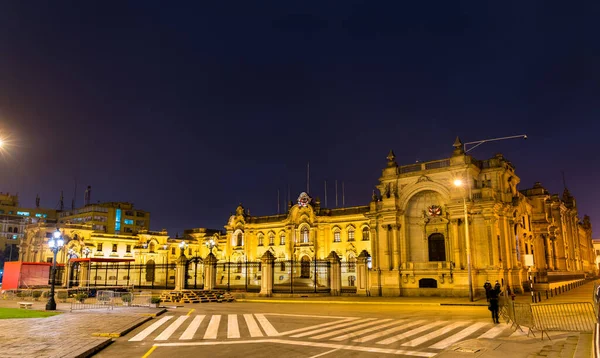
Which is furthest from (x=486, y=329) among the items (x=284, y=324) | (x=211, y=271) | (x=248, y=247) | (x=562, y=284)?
(x=248, y=247)

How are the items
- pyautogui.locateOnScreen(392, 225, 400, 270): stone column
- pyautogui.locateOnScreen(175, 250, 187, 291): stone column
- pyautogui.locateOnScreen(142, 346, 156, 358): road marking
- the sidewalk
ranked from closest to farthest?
1. the sidewalk
2. pyautogui.locateOnScreen(142, 346, 156, 358): road marking
3. pyautogui.locateOnScreen(392, 225, 400, 270): stone column
4. pyautogui.locateOnScreen(175, 250, 187, 291): stone column

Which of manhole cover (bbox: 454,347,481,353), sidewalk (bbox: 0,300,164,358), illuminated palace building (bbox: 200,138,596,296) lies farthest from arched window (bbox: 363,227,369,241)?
manhole cover (bbox: 454,347,481,353)

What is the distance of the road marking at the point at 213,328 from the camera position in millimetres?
16744

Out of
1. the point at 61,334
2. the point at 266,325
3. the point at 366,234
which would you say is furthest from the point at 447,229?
the point at 61,334

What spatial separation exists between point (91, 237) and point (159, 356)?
7869cm

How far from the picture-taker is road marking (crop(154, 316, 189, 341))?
16.3 m

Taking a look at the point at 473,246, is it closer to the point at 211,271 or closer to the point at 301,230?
the point at 211,271

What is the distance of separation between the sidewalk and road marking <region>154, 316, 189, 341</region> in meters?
1.48

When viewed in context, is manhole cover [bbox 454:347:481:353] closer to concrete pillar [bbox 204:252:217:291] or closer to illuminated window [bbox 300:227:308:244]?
concrete pillar [bbox 204:252:217:291]

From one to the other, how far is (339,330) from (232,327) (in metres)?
4.76

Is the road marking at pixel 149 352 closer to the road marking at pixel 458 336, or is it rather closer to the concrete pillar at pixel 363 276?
the road marking at pixel 458 336

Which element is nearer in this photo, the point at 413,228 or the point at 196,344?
the point at 196,344

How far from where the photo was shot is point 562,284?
45781 millimetres

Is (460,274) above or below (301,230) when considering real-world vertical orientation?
below
